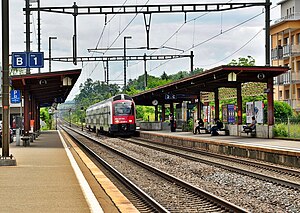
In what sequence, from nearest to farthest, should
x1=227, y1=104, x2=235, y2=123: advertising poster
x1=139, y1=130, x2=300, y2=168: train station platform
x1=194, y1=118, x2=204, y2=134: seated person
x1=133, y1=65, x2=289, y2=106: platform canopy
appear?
Answer: 1. x1=139, y1=130, x2=300, y2=168: train station platform
2. x1=133, y1=65, x2=289, y2=106: platform canopy
3. x1=227, y1=104, x2=235, y2=123: advertising poster
4. x1=194, y1=118, x2=204, y2=134: seated person

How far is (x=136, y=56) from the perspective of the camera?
47719mm

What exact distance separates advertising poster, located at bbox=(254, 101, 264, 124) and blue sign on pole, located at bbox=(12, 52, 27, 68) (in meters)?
12.6

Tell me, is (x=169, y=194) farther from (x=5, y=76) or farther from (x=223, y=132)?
(x=223, y=132)

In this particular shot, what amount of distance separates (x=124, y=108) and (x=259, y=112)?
16.4 m

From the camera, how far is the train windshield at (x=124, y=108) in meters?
46.0

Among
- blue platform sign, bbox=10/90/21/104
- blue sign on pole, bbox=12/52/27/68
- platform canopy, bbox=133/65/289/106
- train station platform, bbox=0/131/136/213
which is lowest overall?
train station platform, bbox=0/131/136/213

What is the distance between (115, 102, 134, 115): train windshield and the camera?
46.0 metres

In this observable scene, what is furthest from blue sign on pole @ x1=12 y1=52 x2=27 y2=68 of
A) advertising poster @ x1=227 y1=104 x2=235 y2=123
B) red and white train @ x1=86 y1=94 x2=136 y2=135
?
red and white train @ x1=86 y1=94 x2=136 y2=135

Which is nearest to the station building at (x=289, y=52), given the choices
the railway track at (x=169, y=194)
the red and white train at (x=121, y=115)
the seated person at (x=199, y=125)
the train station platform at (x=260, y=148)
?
the seated person at (x=199, y=125)

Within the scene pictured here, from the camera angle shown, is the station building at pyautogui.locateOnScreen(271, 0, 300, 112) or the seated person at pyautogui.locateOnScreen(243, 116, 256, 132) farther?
the station building at pyautogui.locateOnScreen(271, 0, 300, 112)

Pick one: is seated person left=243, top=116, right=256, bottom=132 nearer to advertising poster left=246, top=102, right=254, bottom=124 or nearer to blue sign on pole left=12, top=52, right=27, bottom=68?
advertising poster left=246, top=102, right=254, bottom=124

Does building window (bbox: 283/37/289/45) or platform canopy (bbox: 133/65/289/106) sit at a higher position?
building window (bbox: 283/37/289/45)

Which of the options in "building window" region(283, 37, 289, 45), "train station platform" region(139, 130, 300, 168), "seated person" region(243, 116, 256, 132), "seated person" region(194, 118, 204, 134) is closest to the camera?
"train station platform" region(139, 130, 300, 168)

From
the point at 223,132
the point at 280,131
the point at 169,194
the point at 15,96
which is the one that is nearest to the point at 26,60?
the point at 15,96
